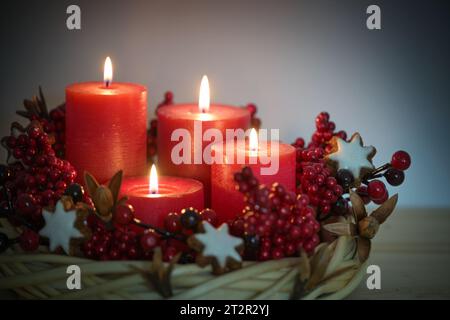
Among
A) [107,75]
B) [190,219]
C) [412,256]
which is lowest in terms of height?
[412,256]

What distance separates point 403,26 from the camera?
1.16 meters

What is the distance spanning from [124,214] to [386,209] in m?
A: 0.29

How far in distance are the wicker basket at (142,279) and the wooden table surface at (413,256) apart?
0.44ft

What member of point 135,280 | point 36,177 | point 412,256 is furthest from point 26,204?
point 412,256

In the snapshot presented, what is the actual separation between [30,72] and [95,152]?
1.00 feet

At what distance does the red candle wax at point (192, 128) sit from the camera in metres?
0.92

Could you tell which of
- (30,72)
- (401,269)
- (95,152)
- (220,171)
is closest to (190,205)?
(220,171)

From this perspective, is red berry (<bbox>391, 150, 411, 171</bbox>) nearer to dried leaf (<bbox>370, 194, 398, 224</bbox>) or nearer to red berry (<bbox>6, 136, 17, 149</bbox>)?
dried leaf (<bbox>370, 194, 398, 224</bbox>)

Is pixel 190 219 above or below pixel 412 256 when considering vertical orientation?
above

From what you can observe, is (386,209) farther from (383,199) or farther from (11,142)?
(11,142)

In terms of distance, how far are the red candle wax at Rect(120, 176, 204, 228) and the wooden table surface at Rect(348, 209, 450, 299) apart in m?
0.21

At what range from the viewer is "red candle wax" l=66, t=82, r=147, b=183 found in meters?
0.91

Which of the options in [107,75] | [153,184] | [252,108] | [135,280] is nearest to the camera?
[135,280]

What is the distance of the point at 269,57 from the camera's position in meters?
1.18
